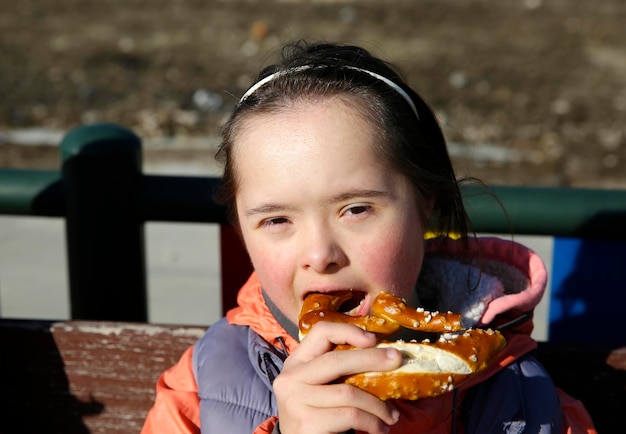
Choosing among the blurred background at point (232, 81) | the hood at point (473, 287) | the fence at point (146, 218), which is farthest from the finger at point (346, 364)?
the blurred background at point (232, 81)

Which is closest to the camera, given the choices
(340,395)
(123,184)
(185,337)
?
(340,395)

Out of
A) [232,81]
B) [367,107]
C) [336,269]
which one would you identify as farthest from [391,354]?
[232,81]

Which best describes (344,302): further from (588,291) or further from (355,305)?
(588,291)

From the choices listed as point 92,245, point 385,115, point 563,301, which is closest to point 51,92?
point 92,245

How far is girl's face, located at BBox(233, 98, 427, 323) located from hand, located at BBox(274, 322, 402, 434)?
7.9 inches

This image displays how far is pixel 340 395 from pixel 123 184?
4.62 ft

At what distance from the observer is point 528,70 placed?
7867 millimetres

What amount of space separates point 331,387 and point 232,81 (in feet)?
20.1

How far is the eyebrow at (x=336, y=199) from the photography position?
190 cm

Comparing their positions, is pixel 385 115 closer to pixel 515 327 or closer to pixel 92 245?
pixel 515 327

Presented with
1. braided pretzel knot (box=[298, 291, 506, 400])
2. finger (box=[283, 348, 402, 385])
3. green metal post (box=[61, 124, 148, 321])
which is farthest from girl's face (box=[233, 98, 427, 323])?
green metal post (box=[61, 124, 148, 321])

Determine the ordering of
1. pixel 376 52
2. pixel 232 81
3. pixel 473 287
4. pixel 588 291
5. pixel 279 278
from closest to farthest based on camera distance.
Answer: pixel 279 278, pixel 473 287, pixel 588 291, pixel 376 52, pixel 232 81

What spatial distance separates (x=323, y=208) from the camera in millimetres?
1907

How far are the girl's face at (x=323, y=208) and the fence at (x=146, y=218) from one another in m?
0.77
